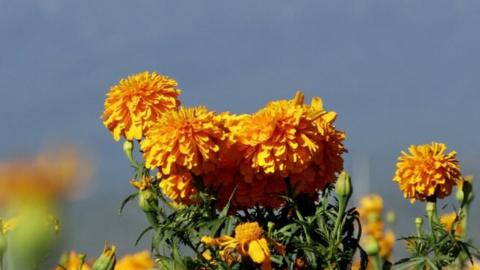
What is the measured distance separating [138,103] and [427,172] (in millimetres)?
636

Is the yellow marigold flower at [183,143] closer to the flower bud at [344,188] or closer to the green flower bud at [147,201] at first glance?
the green flower bud at [147,201]

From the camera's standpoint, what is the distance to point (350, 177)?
1.20 metres

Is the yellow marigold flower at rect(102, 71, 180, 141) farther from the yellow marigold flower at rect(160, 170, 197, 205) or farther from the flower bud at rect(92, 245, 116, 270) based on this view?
the flower bud at rect(92, 245, 116, 270)

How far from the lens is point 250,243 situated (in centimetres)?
111

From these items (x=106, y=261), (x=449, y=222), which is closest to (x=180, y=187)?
(x=106, y=261)

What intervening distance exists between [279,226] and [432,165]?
49 cm

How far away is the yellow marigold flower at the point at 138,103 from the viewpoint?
1.38m

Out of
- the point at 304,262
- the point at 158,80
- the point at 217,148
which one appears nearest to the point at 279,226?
the point at 304,262

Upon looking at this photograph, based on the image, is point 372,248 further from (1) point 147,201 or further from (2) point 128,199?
(2) point 128,199

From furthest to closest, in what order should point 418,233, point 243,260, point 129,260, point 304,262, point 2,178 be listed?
point 129,260 → point 418,233 → point 304,262 → point 243,260 → point 2,178

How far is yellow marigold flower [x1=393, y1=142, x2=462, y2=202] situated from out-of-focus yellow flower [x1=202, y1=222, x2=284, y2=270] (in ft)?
2.02

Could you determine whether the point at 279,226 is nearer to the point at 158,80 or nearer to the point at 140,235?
the point at 140,235

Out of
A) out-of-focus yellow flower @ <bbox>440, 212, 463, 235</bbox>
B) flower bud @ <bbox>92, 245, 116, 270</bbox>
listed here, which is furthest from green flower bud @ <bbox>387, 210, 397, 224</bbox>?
flower bud @ <bbox>92, 245, 116, 270</bbox>

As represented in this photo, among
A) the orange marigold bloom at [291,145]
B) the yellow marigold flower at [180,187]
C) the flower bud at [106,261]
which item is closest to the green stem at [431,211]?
the orange marigold bloom at [291,145]
